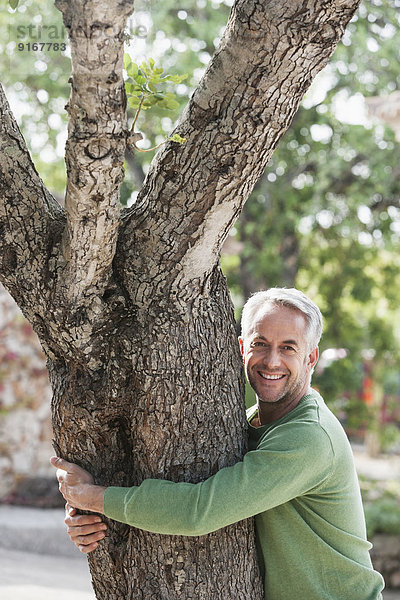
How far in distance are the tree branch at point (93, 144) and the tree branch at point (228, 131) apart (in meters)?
0.15

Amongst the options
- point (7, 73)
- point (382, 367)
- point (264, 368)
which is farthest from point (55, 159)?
point (264, 368)

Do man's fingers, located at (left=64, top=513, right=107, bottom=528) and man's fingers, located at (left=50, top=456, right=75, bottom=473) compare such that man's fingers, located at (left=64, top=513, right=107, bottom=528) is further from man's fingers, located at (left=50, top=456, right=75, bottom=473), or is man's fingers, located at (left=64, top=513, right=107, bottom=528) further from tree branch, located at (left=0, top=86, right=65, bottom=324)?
tree branch, located at (left=0, top=86, right=65, bottom=324)

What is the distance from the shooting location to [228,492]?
6.15 feet

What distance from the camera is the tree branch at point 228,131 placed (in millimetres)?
1832

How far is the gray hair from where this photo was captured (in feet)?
7.42

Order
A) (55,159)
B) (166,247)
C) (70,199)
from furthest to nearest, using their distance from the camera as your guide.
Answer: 1. (55,159)
2. (166,247)
3. (70,199)

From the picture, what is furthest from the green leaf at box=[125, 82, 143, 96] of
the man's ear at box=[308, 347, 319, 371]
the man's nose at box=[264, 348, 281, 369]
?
the man's ear at box=[308, 347, 319, 371]

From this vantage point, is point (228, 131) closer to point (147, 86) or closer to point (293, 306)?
point (147, 86)

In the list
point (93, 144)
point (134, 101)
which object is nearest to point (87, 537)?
point (93, 144)

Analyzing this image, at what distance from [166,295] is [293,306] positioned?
18.0 inches

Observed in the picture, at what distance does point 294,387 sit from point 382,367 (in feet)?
34.0

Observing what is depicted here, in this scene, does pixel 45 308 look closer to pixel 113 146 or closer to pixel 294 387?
pixel 113 146

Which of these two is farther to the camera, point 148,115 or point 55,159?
point 55,159

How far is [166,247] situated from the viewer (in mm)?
1990
